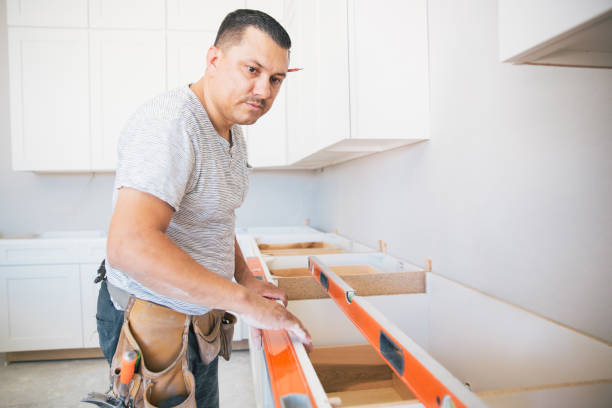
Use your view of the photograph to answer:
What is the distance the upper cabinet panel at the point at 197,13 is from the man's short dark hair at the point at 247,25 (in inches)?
93.8

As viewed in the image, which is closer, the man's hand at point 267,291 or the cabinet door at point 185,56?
the man's hand at point 267,291

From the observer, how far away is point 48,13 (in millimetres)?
2887

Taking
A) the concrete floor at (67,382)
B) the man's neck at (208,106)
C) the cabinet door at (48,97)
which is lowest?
the concrete floor at (67,382)

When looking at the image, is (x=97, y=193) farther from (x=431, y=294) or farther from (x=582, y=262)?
(x=582, y=262)

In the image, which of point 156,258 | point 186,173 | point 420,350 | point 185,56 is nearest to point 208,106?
point 186,173

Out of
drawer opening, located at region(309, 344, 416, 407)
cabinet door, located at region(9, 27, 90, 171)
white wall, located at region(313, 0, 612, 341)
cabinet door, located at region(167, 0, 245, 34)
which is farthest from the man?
cabinet door, located at region(9, 27, 90, 171)

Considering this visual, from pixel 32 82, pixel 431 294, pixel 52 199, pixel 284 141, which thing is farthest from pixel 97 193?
pixel 431 294

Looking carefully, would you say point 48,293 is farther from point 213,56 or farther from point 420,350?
point 420,350

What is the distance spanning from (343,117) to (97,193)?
9.09 ft

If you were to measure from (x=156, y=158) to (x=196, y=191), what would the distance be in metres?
0.16

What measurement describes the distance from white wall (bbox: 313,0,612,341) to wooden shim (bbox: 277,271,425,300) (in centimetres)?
10

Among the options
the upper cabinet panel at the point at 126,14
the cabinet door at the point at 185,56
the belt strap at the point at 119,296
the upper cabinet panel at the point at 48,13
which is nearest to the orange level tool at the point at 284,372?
the belt strap at the point at 119,296

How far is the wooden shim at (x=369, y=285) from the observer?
4.23 ft

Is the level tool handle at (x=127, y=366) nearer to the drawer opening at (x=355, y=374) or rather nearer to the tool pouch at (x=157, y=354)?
the tool pouch at (x=157, y=354)
